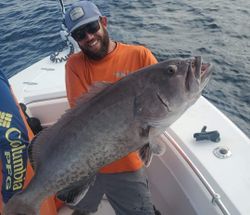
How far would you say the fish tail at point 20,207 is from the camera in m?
2.89

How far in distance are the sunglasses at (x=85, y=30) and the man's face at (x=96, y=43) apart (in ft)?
0.06

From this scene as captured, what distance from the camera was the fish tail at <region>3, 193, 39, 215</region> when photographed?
9.48 feet

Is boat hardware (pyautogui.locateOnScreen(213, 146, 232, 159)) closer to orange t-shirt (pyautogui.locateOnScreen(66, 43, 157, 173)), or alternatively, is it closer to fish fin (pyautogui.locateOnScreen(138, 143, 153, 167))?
orange t-shirt (pyautogui.locateOnScreen(66, 43, 157, 173))

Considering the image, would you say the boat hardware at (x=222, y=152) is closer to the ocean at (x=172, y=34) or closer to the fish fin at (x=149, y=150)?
the fish fin at (x=149, y=150)

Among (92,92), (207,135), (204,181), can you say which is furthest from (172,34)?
(92,92)

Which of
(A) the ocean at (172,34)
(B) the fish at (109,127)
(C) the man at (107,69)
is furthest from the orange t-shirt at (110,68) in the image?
(A) the ocean at (172,34)

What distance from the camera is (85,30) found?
129 inches

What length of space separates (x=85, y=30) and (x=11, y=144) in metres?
1.13

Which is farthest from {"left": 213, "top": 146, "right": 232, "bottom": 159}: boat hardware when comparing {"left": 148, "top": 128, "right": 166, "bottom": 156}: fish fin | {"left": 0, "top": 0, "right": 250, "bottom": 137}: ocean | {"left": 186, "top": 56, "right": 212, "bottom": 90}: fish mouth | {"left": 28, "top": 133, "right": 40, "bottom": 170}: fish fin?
{"left": 0, "top": 0, "right": 250, "bottom": 137}: ocean

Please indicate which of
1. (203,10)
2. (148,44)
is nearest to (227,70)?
(148,44)

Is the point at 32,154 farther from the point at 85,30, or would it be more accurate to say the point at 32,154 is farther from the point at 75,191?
the point at 85,30

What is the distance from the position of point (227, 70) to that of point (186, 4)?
4643 mm

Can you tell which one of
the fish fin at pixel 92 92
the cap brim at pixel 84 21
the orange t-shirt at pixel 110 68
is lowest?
the orange t-shirt at pixel 110 68

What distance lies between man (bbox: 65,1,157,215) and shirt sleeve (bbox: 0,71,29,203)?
1.71 feet
